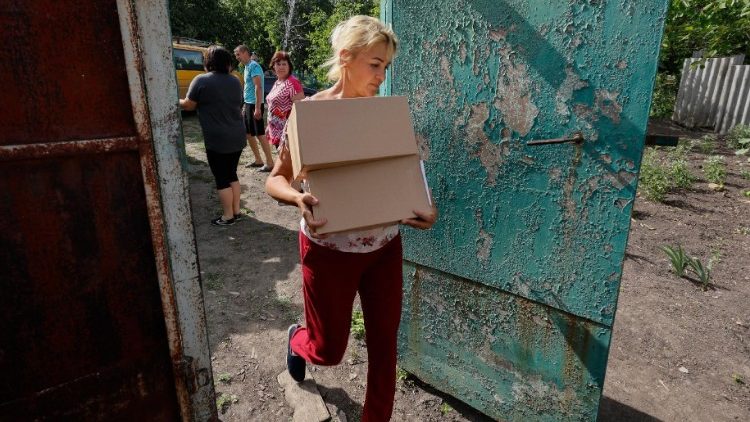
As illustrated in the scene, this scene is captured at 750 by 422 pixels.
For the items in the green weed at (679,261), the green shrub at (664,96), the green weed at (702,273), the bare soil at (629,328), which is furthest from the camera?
the green shrub at (664,96)

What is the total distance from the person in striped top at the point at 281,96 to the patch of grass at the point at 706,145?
22.2ft

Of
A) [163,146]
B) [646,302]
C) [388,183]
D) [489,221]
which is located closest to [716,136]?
[646,302]

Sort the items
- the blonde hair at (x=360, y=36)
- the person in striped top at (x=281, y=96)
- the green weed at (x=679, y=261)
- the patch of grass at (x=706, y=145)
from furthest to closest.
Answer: the patch of grass at (x=706, y=145) → the person in striped top at (x=281, y=96) → the green weed at (x=679, y=261) → the blonde hair at (x=360, y=36)

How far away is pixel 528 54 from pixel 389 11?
28.1 inches

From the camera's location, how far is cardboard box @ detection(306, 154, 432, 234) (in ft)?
4.69

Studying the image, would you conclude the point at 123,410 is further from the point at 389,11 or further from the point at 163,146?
the point at 389,11

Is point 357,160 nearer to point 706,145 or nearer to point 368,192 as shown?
point 368,192

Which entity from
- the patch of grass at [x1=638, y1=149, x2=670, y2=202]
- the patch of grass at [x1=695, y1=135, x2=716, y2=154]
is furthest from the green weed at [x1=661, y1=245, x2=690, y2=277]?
the patch of grass at [x1=695, y1=135, x2=716, y2=154]

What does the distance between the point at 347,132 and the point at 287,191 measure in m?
0.36

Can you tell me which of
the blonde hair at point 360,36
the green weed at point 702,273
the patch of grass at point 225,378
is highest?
the blonde hair at point 360,36

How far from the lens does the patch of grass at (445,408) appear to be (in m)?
2.32

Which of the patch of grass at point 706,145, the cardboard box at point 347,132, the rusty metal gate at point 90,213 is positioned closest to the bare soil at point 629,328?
→ the rusty metal gate at point 90,213

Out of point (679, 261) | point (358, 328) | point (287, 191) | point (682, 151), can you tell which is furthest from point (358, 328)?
point (682, 151)

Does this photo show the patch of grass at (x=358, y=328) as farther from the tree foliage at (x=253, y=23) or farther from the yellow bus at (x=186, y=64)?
the tree foliage at (x=253, y=23)
